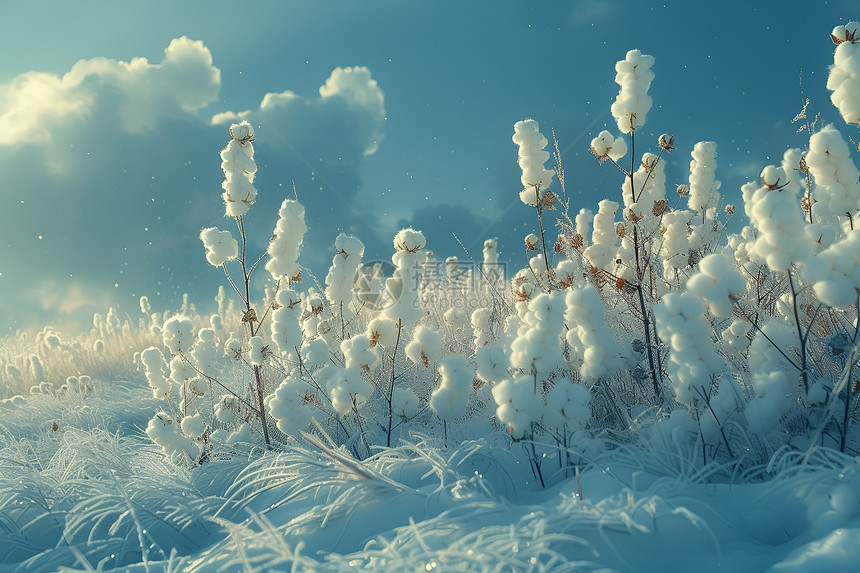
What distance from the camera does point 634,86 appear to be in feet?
7.99

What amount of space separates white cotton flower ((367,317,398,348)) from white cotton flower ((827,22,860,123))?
1.86 m

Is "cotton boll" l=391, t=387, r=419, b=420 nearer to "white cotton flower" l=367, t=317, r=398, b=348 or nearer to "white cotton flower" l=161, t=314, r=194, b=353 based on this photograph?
"white cotton flower" l=367, t=317, r=398, b=348

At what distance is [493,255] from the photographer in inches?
196

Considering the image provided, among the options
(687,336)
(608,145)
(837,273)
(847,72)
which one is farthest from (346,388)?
(847,72)

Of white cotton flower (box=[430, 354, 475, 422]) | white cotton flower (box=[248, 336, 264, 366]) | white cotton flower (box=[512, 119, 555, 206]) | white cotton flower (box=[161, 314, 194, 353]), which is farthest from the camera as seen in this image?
white cotton flower (box=[161, 314, 194, 353])

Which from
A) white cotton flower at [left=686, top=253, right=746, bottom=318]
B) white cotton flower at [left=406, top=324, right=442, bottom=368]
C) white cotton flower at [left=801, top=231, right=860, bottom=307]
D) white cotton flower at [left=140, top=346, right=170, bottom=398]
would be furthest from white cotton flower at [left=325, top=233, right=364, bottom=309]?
white cotton flower at [left=801, top=231, right=860, bottom=307]

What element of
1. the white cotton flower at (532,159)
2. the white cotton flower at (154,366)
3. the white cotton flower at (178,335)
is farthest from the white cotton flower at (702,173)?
the white cotton flower at (154,366)

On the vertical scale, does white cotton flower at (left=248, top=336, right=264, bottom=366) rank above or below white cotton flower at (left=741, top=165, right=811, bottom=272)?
below

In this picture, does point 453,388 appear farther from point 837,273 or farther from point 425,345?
point 837,273

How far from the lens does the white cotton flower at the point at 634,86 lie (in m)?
2.42

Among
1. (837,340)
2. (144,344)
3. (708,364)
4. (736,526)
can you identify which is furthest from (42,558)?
(144,344)

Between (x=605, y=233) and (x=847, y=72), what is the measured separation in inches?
44.7

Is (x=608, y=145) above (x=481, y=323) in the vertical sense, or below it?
above

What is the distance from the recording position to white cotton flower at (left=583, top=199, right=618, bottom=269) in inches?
102
